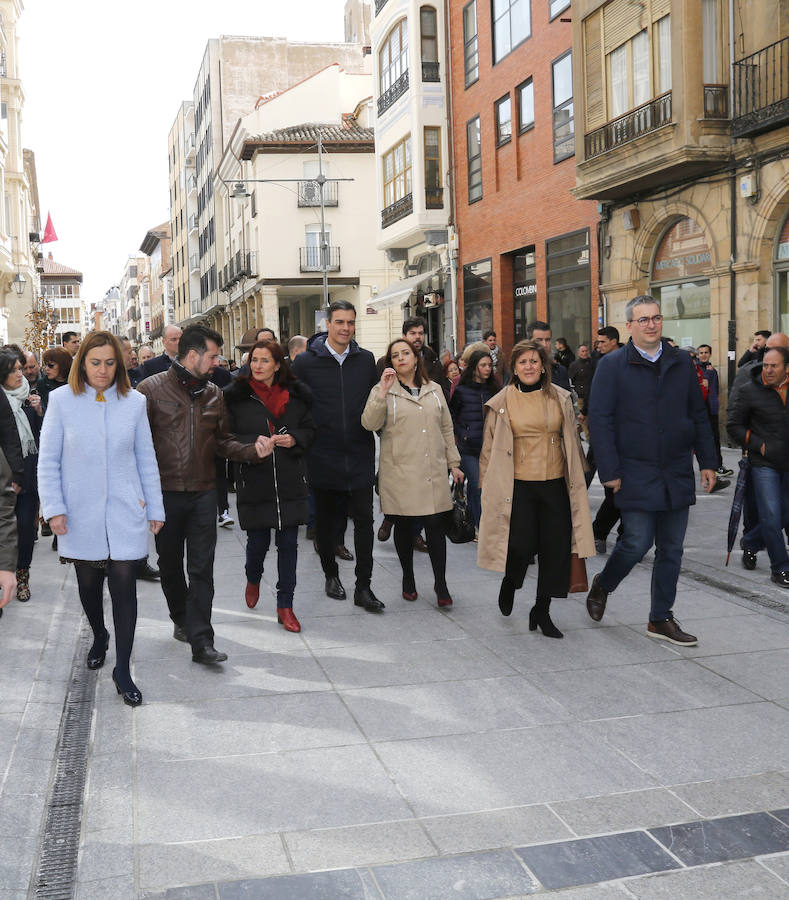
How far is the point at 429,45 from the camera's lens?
2773 centimetres

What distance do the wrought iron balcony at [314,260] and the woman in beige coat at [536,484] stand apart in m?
40.0

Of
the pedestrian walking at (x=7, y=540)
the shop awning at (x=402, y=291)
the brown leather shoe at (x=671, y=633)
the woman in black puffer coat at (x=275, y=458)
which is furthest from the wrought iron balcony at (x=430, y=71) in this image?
the pedestrian walking at (x=7, y=540)

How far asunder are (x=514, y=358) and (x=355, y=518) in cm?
168

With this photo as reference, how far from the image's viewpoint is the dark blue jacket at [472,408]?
30.0ft

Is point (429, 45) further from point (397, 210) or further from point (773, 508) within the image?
point (773, 508)

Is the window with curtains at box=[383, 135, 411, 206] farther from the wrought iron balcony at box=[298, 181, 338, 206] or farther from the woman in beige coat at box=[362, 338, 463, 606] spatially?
the woman in beige coat at box=[362, 338, 463, 606]

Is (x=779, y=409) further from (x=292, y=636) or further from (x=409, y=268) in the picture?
(x=409, y=268)

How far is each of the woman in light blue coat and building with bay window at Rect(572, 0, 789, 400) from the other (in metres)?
12.6

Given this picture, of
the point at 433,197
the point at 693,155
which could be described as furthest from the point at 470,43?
the point at 693,155

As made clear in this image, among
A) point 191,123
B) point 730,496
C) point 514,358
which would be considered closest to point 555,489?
point 514,358

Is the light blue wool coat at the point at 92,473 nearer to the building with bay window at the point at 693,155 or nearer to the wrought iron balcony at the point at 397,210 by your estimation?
the building with bay window at the point at 693,155

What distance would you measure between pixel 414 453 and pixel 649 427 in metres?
1.73

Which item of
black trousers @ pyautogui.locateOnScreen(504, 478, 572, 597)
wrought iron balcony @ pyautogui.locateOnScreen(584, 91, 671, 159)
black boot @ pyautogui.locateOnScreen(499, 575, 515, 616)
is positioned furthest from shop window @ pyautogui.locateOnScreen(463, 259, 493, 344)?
black trousers @ pyautogui.locateOnScreen(504, 478, 572, 597)

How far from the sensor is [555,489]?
6.45 meters
